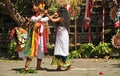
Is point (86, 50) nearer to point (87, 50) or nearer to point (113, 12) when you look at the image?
point (87, 50)

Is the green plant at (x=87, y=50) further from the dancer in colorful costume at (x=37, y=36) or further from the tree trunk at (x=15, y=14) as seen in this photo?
the dancer in colorful costume at (x=37, y=36)

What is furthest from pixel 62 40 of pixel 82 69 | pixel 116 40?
pixel 116 40

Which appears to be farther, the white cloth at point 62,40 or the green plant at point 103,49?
the green plant at point 103,49

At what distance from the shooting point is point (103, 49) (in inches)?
601

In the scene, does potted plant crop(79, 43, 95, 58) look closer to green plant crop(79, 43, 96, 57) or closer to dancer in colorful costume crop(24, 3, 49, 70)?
green plant crop(79, 43, 96, 57)

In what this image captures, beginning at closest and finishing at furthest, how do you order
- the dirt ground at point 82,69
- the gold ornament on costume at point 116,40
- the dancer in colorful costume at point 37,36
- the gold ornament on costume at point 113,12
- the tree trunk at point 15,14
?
the dirt ground at point 82,69
the dancer in colorful costume at point 37,36
the gold ornament on costume at point 116,40
the gold ornament on costume at point 113,12
the tree trunk at point 15,14

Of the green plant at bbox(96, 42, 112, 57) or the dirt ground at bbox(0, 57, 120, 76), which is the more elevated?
the green plant at bbox(96, 42, 112, 57)

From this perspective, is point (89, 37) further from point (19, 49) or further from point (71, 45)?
point (19, 49)

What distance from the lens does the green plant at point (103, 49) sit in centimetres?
1523

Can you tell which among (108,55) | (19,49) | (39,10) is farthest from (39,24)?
(108,55)

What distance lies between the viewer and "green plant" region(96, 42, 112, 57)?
50.0 feet

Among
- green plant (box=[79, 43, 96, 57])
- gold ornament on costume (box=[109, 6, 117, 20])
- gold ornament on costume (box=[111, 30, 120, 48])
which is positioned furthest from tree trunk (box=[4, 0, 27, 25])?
gold ornament on costume (box=[111, 30, 120, 48])

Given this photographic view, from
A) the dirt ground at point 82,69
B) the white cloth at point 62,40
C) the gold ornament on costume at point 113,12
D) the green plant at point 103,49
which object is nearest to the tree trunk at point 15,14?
the dirt ground at point 82,69

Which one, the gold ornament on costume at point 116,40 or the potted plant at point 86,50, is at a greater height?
the gold ornament on costume at point 116,40
